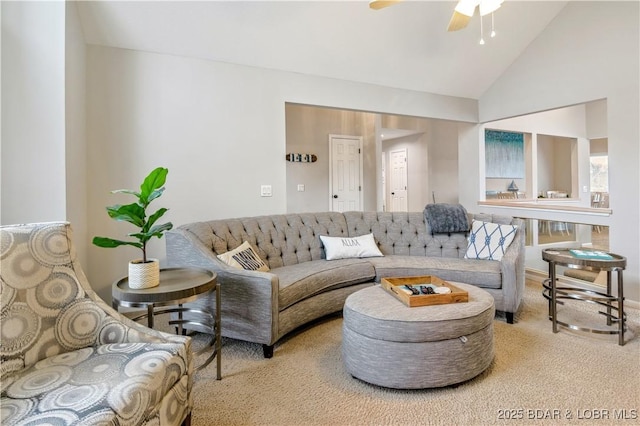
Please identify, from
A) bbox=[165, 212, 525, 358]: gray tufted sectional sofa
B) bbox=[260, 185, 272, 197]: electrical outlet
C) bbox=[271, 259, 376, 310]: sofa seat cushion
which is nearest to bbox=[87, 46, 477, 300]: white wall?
bbox=[260, 185, 272, 197]: electrical outlet

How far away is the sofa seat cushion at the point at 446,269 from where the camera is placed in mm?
2934

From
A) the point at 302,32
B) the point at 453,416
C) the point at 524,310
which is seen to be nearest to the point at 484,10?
the point at 302,32

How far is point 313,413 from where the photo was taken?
69.2 inches

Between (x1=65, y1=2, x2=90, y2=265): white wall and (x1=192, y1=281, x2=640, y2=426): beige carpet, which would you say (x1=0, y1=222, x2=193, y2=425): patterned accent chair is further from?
(x1=65, y1=2, x2=90, y2=265): white wall

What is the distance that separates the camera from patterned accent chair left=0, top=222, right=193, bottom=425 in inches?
42.9

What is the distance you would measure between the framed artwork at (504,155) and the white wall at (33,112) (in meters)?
6.62

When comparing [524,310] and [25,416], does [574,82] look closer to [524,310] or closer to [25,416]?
[524,310]

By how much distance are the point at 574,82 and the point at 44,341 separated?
5081mm

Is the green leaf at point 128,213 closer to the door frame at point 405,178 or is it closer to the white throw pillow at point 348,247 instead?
the white throw pillow at point 348,247

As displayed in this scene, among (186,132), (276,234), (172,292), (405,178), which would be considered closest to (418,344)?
(172,292)

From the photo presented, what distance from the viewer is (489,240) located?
337cm

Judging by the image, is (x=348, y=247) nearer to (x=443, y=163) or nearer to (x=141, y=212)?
(x=141, y=212)

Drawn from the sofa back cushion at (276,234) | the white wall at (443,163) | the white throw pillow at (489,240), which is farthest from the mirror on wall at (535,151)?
the sofa back cushion at (276,234)

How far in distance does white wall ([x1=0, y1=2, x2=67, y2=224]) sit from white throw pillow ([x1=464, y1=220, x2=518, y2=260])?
3471 millimetres
